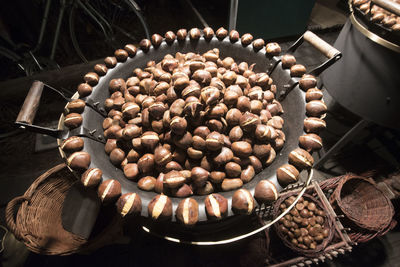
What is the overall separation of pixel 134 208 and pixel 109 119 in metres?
0.46

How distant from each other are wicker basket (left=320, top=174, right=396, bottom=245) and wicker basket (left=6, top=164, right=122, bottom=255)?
1487mm

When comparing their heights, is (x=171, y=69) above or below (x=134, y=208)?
above

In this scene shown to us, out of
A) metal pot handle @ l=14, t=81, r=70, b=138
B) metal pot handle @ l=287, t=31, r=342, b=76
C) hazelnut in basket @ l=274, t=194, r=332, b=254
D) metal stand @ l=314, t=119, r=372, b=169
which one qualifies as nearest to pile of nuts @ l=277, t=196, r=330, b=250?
hazelnut in basket @ l=274, t=194, r=332, b=254

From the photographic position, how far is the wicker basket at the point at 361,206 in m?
1.42

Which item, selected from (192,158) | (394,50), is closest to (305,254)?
(192,158)

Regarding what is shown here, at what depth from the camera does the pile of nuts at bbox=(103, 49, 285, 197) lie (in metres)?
0.82

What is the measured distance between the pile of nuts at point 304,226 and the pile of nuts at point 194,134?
78 cm

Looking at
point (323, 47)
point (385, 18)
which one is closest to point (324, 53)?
point (323, 47)

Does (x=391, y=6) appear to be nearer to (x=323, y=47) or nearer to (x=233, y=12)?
(x=323, y=47)

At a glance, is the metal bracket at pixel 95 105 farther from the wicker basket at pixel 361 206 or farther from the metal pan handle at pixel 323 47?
the wicker basket at pixel 361 206

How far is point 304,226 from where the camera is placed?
1.45 m

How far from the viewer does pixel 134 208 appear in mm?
721

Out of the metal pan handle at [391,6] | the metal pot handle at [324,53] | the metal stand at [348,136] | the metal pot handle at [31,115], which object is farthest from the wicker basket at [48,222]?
the metal pan handle at [391,6]

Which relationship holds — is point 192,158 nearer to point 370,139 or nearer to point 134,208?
point 134,208
